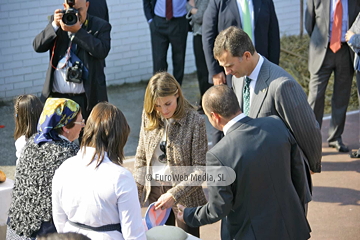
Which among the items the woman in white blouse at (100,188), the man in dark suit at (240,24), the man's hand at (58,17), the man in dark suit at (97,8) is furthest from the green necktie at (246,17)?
the woman in white blouse at (100,188)

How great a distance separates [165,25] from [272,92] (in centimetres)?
483

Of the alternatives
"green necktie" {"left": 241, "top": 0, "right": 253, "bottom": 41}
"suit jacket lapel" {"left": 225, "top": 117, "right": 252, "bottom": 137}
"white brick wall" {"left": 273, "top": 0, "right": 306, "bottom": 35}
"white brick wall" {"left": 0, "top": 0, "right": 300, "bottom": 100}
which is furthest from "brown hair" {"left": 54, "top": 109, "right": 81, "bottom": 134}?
"white brick wall" {"left": 273, "top": 0, "right": 306, "bottom": 35}

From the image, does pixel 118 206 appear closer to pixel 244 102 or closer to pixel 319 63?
pixel 244 102

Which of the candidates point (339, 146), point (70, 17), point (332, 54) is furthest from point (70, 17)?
point (339, 146)

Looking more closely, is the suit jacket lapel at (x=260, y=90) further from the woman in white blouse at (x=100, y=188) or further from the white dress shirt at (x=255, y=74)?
the woman in white blouse at (x=100, y=188)

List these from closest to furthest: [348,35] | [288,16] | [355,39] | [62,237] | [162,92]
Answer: [62,237], [162,92], [355,39], [348,35], [288,16]

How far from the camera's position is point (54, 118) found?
3350mm

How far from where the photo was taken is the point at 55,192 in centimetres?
291

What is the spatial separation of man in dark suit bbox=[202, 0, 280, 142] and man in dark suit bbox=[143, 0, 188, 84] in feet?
6.77

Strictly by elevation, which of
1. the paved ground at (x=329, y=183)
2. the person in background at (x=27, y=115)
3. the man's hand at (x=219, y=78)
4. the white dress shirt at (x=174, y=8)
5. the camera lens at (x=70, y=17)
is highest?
the camera lens at (x=70, y=17)

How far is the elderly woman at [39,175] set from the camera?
124 inches

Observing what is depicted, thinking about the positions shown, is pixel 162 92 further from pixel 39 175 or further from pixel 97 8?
pixel 97 8

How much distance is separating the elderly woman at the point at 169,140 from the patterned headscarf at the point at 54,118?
600 mm

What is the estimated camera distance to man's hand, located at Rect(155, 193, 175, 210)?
140 inches
